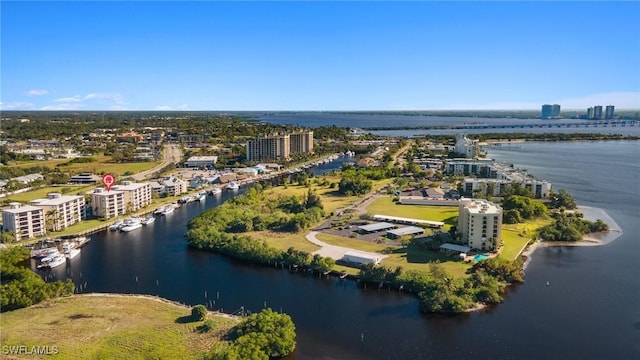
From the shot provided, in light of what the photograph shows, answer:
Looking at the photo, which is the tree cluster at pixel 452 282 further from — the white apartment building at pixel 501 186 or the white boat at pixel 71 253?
the white apartment building at pixel 501 186

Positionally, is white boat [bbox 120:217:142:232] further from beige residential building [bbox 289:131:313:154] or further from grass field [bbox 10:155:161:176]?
beige residential building [bbox 289:131:313:154]

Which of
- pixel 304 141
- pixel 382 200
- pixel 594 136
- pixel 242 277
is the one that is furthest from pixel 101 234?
pixel 594 136

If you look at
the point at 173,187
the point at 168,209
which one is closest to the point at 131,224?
the point at 168,209

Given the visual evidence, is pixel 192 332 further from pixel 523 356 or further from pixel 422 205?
pixel 422 205

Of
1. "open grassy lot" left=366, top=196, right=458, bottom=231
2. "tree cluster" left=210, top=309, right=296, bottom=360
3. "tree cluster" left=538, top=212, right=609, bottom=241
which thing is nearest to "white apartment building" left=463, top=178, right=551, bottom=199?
"open grassy lot" left=366, top=196, right=458, bottom=231

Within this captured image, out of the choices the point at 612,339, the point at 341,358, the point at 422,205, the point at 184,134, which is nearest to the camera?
the point at 341,358

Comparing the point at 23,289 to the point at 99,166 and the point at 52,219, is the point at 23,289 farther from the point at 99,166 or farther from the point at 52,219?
the point at 99,166

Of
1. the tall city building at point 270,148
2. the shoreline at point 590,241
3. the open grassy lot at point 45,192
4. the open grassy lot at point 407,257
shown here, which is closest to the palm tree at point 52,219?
the open grassy lot at point 45,192
